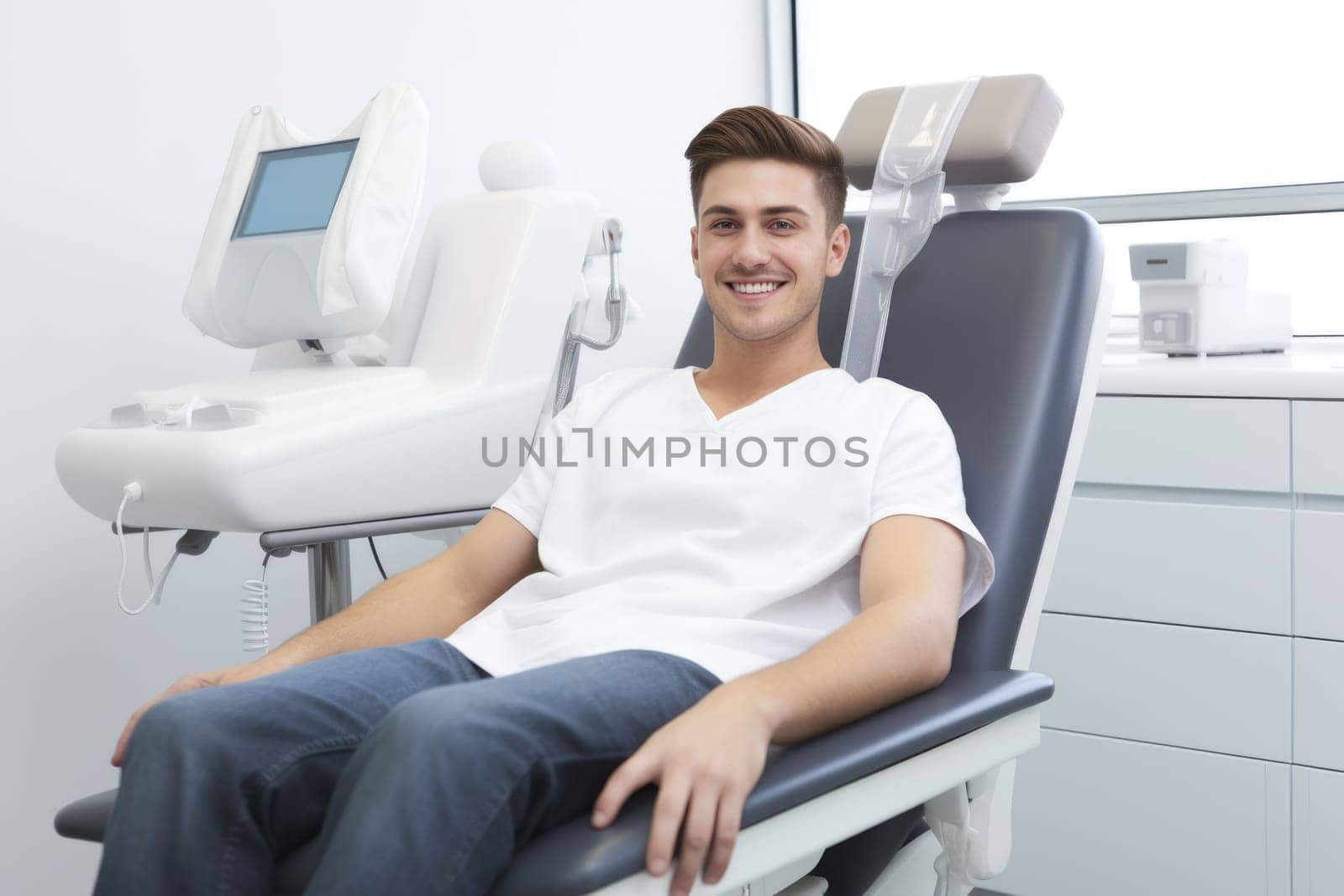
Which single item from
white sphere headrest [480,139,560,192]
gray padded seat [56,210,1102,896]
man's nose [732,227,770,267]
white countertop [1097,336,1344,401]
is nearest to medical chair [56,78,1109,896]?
gray padded seat [56,210,1102,896]

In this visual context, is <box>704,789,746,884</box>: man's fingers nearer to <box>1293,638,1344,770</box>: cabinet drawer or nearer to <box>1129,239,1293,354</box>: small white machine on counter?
<box>1293,638,1344,770</box>: cabinet drawer

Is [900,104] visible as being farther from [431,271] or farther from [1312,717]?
[1312,717]

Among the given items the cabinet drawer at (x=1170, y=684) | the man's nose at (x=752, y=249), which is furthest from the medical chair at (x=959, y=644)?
the cabinet drawer at (x=1170, y=684)

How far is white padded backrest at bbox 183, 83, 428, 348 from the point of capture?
1607 mm

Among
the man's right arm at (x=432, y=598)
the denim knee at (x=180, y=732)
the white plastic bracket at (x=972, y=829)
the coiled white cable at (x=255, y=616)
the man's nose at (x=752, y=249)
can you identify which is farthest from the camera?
the coiled white cable at (x=255, y=616)

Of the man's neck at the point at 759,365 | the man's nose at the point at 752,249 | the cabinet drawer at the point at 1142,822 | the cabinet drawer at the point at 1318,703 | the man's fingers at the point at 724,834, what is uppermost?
the man's nose at the point at 752,249

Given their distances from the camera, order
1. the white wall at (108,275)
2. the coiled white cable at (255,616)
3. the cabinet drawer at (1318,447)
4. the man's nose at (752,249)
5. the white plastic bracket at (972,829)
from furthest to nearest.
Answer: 1. the white wall at (108,275)
2. the cabinet drawer at (1318,447)
3. the coiled white cable at (255,616)
4. the man's nose at (752,249)
5. the white plastic bracket at (972,829)

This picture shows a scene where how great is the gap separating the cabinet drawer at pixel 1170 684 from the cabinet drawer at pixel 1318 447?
223 millimetres

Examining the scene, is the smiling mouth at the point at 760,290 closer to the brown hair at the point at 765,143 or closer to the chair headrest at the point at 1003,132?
the brown hair at the point at 765,143

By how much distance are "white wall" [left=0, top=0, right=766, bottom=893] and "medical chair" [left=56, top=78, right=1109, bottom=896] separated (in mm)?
994

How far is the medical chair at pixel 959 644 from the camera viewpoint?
87 cm

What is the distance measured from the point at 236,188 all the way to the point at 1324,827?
5.67 ft

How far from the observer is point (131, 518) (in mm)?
1573

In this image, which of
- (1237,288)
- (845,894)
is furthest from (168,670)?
(1237,288)
